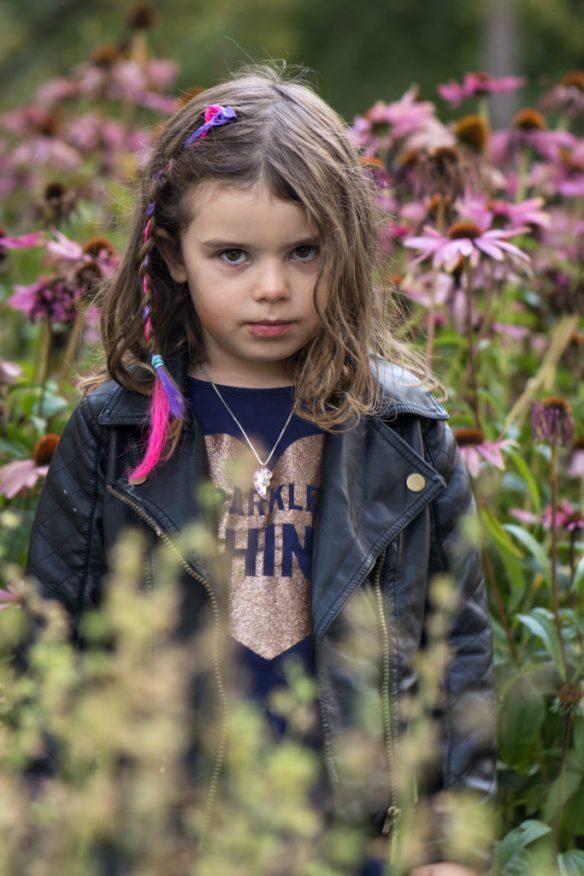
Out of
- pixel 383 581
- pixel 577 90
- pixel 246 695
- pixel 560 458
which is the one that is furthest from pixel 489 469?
pixel 577 90

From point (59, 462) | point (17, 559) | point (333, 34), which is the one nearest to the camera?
point (59, 462)

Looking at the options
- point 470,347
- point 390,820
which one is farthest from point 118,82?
point 390,820

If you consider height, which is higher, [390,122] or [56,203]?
[390,122]

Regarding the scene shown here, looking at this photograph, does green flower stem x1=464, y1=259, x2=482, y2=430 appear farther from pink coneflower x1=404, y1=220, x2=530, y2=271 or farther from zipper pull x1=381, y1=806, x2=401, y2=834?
zipper pull x1=381, y1=806, x2=401, y2=834

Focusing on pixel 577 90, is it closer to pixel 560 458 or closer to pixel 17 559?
pixel 560 458

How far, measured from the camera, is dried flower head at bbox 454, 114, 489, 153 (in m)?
2.74

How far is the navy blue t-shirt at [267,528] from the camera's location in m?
1.68

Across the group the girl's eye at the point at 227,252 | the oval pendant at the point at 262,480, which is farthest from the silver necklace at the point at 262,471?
the girl's eye at the point at 227,252

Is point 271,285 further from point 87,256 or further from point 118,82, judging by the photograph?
point 118,82

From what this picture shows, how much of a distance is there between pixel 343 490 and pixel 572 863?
0.65 metres

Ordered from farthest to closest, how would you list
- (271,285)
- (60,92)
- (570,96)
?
(60,92) → (570,96) → (271,285)

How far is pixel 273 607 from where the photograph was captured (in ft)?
5.58

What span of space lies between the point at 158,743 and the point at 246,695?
858 millimetres

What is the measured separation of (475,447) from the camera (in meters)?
2.19
